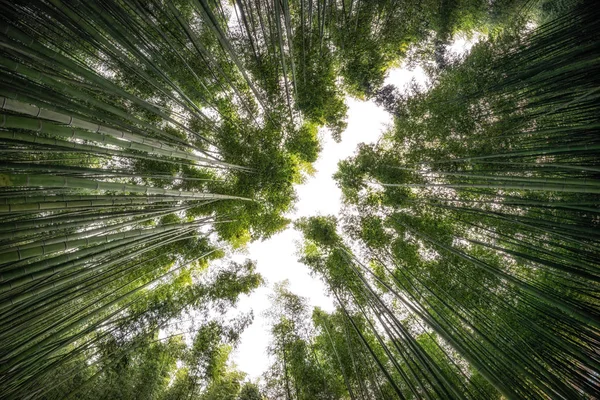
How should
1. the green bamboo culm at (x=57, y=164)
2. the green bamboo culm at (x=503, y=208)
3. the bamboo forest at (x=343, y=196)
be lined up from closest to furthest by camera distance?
the green bamboo culm at (x=57, y=164) < the green bamboo culm at (x=503, y=208) < the bamboo forest at (x=343, y=196)

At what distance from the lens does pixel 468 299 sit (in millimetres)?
4496

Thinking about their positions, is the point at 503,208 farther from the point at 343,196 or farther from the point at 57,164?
the point at 57,164

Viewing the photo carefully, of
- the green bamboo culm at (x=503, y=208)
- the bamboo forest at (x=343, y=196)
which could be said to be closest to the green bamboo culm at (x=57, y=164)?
the bamboo forest at (x=343, y=196)

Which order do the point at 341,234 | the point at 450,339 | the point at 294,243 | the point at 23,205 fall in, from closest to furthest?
the point at 23,205 < the point at 450,339 < the point at 341,234 < the point at 294,243

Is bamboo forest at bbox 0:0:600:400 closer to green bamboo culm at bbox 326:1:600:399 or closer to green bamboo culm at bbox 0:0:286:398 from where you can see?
green bamboo culm at bbox 326:1:600:399

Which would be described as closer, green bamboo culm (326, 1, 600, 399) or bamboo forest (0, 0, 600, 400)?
green bamboo culm (326, 1, 600, 399)

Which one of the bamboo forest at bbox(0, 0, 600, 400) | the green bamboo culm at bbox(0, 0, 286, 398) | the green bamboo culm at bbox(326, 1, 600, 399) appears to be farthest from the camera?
the bamboo forest at bbox(0, 0, 600, 400)

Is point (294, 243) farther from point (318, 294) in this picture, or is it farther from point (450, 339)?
point (450, 339)

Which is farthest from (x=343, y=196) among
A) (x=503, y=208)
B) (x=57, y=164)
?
(x=57, y=164)

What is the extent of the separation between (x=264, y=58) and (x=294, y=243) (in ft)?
15.5

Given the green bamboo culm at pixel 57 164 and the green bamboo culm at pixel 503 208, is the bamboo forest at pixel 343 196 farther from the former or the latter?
the green bamboo culm at pixel 57 164

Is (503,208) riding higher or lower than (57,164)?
lower

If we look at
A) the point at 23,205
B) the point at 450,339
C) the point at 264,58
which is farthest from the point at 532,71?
the point at 23,205

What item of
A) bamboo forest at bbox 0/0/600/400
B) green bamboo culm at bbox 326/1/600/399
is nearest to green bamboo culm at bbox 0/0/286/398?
bamboo forest at bbox 0/0/600/400
